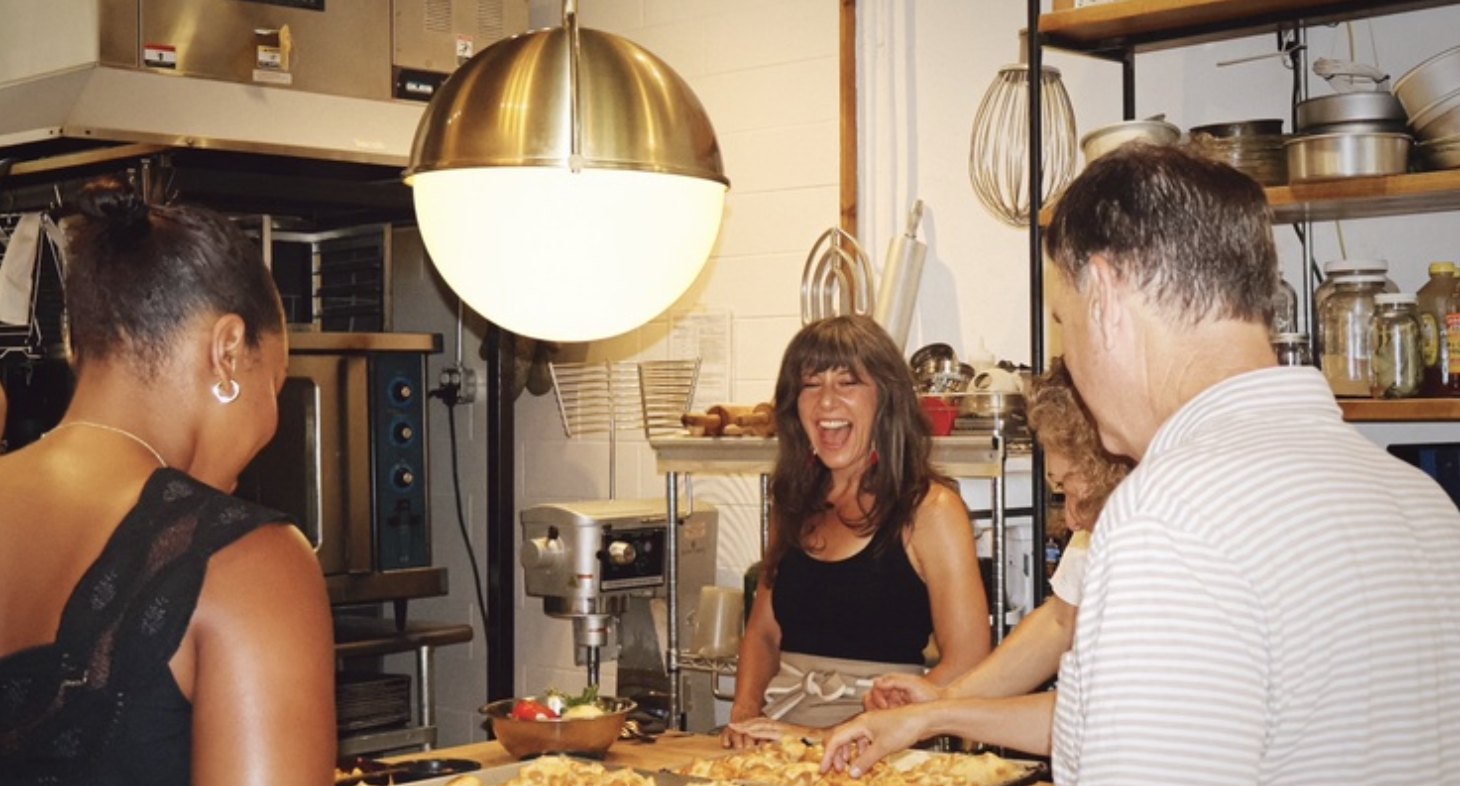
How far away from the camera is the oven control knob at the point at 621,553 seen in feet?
14.9

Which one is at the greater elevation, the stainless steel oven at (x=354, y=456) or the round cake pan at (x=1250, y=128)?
the round cake pan at (x=1250, y=128)

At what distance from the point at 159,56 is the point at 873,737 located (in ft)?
9.37

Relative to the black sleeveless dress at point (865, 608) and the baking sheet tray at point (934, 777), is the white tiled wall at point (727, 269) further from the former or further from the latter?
the baking sheet tray at point (934, 777)

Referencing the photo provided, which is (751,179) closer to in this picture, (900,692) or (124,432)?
(900,692)

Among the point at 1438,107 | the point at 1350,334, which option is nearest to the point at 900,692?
the point at 1350,334

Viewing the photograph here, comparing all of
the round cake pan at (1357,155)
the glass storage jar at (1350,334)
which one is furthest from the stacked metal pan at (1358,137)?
the glass storage jar at (1350,334)

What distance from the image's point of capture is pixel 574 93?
2.60m

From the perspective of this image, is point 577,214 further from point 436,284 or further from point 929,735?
point 436,284

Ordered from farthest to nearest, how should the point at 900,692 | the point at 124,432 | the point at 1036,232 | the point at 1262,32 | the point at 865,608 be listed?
the point at 1262,32 → the point at 865,608 → the point at 1036,232 → the point at 900,692 → the point at 124,432

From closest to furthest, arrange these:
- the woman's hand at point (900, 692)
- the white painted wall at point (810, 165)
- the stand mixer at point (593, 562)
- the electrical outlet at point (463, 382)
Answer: the woman's hand at point (900, 692), the white painted wall at point (810, 165), the stand mixer at point (593, 562), the electrical outlet at point (463, 382)

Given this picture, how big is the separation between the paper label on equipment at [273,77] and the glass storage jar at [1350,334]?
290cm

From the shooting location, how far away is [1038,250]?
3.55m

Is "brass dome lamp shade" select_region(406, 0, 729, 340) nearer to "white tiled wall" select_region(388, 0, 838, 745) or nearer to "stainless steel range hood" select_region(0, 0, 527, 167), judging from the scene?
"stainless steel range hood" select_region(0, 0, 527, 167)

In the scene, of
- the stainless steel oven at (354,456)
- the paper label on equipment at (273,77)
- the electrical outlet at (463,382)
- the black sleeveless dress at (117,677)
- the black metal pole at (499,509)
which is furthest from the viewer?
the electrical outlet at (463,382)
